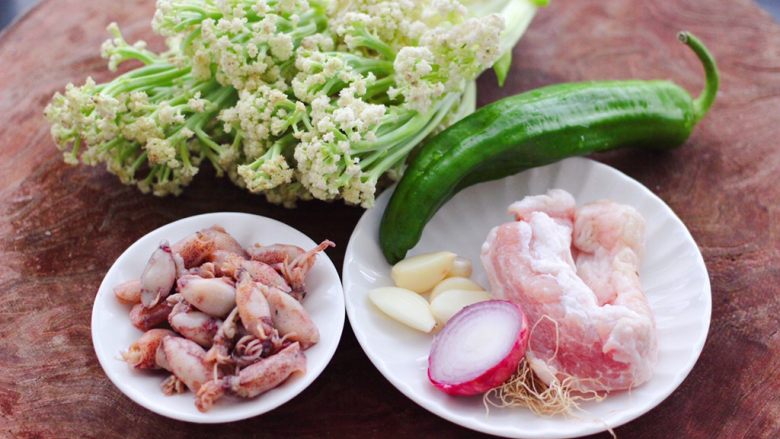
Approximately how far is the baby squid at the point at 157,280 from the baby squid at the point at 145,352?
11 cm

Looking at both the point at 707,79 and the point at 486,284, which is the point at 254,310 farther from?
the point at 707,79

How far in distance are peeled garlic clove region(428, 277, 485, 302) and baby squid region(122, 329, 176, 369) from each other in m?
0.85

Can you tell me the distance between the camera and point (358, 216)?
279 cm

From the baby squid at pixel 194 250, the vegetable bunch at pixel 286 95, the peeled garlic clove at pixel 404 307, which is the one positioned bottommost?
the peeled garlic clove at pixel 404 307

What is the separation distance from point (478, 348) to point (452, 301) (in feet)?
0.89

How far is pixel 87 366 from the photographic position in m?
2.29

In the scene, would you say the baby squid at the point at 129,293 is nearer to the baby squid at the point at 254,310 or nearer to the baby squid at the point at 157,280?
the baby squid at the point at 157,280

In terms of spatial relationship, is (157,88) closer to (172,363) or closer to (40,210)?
(40,210)

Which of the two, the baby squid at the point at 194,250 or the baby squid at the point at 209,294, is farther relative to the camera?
the baby squid at the point at 194,250

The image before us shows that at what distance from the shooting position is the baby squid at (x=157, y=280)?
2133 millimetres

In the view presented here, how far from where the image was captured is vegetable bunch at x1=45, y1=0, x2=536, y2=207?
2.37 m

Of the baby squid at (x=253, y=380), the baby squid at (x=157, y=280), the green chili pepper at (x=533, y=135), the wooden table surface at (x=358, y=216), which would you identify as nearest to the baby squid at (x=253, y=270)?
the baby squid at (x=157, y=280)

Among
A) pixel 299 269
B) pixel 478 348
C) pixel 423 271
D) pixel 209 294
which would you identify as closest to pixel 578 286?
pixel 478 348

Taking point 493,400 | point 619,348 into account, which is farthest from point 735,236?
point 493,400
